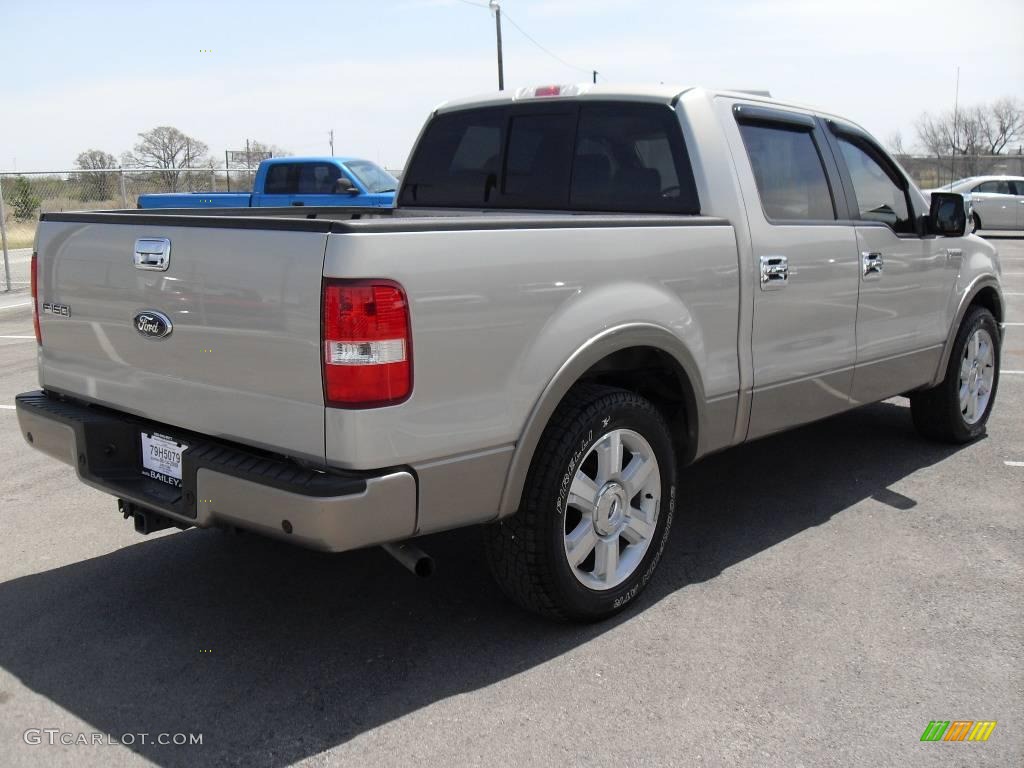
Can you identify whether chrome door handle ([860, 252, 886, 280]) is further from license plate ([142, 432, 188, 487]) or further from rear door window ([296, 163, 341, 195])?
rear door window ([296, 163, 341, 195])

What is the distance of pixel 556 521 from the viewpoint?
3352 millimetres

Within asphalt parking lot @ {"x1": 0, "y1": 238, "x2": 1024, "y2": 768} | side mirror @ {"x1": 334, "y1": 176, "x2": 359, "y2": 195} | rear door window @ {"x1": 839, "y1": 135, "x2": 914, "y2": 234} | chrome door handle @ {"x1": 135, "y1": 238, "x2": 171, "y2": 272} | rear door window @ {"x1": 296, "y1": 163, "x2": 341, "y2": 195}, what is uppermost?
rear door window @ {"x1": 296, "y1": 163, "x2": 341, "y2": 195}

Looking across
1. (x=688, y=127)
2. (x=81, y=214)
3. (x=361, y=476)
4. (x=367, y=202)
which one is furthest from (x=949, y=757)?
(x=367, y=202)

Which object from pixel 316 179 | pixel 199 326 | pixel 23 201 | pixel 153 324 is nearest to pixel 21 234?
pixel 23 201

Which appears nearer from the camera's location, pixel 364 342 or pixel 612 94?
pixel 364 342

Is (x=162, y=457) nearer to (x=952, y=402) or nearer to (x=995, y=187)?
(x=952, y=402)

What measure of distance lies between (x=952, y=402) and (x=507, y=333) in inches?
151

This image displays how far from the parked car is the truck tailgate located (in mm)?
24103

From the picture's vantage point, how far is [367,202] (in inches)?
646

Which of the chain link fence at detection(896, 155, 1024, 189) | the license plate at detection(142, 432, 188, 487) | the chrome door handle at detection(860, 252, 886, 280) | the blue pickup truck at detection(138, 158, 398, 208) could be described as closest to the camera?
the license plate at detection(142, 432, 188, 487)

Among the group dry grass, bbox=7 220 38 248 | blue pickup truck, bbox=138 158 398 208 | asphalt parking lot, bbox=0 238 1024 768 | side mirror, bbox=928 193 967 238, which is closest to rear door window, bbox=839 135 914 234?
side mirror, bbox=928 193 967 238

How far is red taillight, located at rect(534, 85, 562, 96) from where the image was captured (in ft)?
14.9

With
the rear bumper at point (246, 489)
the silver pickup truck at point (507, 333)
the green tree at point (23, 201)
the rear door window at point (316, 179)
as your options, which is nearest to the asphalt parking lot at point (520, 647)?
the silver pickup truck at point (507, 333)

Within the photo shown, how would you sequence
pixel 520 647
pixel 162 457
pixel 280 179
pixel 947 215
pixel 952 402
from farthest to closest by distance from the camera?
pixel 280 179, pixel 952 402, pixel 947 215, pixel 520 647, pixel 162 457
